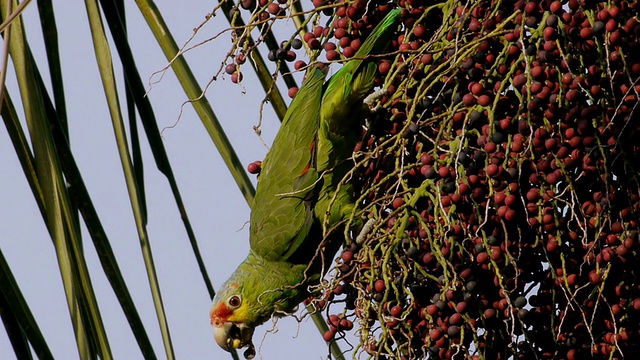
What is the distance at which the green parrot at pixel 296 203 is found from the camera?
3.09 meters

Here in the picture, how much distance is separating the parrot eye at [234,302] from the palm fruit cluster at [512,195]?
1.33m

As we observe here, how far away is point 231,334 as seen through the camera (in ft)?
11.7

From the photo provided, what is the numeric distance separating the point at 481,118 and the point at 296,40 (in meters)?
0.70

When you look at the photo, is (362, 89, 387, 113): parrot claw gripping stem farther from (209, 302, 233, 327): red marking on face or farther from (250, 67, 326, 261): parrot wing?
(209, 302, 233, 327): red marking on face

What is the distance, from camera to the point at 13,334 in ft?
6.24

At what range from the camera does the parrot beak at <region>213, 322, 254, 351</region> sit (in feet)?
11.6

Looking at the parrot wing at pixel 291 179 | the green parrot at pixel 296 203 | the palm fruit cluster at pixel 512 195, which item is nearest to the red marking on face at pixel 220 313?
the green parrot at pixel 296 203

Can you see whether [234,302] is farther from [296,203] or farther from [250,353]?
→ [296,203]

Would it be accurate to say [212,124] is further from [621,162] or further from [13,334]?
[621,162]

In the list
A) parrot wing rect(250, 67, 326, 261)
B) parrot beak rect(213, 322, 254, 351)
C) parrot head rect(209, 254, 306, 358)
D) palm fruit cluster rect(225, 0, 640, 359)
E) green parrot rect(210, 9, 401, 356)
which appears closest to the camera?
palm fruit cluster rect(225, 0, 640, 359)

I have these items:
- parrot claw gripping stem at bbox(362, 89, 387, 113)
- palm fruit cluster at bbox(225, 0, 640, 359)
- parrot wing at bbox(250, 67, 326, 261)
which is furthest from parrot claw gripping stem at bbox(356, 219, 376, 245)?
parrot wing at bbox(250, 67, 326, 261)

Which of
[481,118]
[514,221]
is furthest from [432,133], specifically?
[514,221]

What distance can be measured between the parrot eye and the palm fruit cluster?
133cm

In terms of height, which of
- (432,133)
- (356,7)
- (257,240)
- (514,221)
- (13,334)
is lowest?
(257,240)
